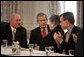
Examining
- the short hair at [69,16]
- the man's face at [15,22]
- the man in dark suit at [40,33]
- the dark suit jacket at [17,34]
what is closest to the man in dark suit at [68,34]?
the short hair at [69,16]

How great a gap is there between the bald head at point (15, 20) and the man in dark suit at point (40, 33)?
23 cm

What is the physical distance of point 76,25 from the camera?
2109mm

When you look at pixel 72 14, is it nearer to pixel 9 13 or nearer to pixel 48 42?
pixel 48 42

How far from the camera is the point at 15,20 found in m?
2.58

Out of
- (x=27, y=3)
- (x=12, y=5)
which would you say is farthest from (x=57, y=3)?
(x=12, y=5)

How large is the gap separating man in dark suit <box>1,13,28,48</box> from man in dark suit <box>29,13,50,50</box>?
0.33 feet

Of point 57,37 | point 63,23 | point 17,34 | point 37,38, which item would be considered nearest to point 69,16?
point 63,23

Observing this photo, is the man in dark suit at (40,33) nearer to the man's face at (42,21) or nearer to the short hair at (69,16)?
the man's face at (42,21)

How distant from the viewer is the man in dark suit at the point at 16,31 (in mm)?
2488

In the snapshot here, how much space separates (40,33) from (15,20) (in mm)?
364

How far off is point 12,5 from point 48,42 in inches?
25.4

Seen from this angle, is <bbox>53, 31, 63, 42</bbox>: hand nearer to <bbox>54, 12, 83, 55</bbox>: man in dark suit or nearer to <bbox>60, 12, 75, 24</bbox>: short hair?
<bbox>54, 12, 83, 55</bbox>: man in dark suit

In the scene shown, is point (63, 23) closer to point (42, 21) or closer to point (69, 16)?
point (69, 16)

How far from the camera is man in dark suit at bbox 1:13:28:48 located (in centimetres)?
249
